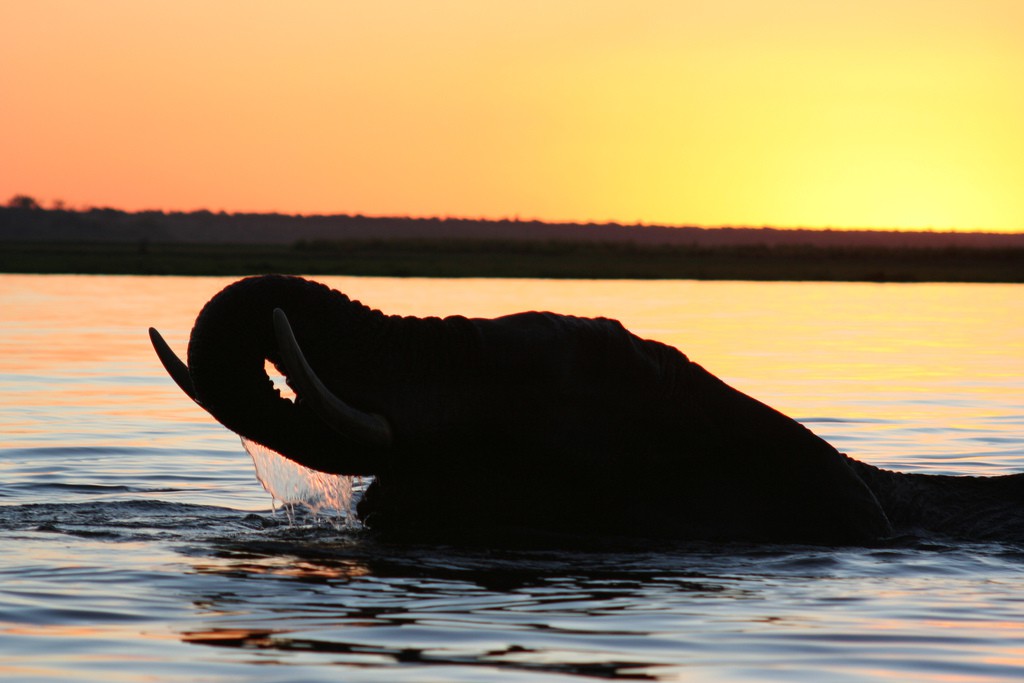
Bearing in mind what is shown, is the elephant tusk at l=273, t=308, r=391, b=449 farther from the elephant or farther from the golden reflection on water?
the golden reflection on water

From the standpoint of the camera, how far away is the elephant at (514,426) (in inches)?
306

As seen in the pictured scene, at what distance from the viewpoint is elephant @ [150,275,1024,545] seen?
7.76m

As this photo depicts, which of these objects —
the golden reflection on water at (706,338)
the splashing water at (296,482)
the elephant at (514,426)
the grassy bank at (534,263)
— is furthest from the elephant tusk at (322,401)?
the grassy bank at (534,263)

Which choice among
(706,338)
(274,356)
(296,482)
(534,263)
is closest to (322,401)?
(274,356)

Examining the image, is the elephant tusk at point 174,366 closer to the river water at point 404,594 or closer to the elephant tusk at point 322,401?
the elephant tusk at point 322,401

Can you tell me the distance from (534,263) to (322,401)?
230ft

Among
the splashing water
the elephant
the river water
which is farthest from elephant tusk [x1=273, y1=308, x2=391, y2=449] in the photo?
the splashing water

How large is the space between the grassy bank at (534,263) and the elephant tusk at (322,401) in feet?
177

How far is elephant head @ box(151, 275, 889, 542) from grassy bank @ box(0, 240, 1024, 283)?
53.3 m

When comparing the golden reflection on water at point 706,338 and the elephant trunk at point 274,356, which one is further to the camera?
the golden reflection on water at point 706,338

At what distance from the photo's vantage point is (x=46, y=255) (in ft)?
248

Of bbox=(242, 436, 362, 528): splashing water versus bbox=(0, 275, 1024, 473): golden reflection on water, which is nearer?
bbox=(242, 436, 362, 528): splashing water

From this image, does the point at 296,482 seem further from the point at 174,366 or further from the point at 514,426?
the point at 514,426

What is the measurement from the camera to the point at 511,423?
26.8ft
